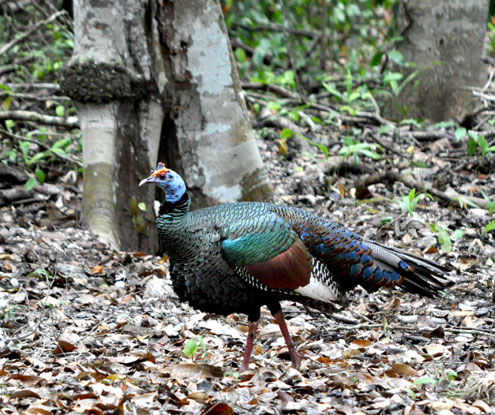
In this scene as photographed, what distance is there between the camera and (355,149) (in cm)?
737

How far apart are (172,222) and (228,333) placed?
43.9 inches

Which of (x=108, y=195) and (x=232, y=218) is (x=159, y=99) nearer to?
(x=108, y=195)

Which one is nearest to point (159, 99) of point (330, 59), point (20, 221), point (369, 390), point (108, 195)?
point (108, 195)

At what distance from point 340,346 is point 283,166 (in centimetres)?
367

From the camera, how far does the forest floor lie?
354 cm

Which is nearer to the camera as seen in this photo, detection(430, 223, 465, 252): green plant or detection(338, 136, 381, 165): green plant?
detection(430, 223, 465, 252): green plant

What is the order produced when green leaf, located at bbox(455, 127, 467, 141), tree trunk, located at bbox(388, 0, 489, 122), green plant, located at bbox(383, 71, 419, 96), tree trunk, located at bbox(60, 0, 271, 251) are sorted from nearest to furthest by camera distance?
tree trunk, located at bbox(60, 0, 271, 251), green leaf, located at bbox(455, 127, 467, 141), green plant, located at bbox(383, 71, 419, 96), tree trunk, located at bbox(388, 0, 489, 122)

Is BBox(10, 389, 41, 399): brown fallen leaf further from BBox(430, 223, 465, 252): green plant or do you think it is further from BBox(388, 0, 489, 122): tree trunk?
BBox(388, 0, 489, 122): tree trunk

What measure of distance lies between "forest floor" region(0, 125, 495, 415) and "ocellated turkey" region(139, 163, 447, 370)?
30cm

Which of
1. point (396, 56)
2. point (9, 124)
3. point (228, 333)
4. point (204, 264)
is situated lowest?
point (228, 333)

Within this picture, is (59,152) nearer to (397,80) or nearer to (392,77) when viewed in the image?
(392,77)

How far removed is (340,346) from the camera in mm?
4578

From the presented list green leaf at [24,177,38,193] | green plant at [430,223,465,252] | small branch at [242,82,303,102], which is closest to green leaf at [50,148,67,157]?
green leaf at [24,177,38,193]

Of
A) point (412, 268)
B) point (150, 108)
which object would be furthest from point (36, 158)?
point (412, 268)
